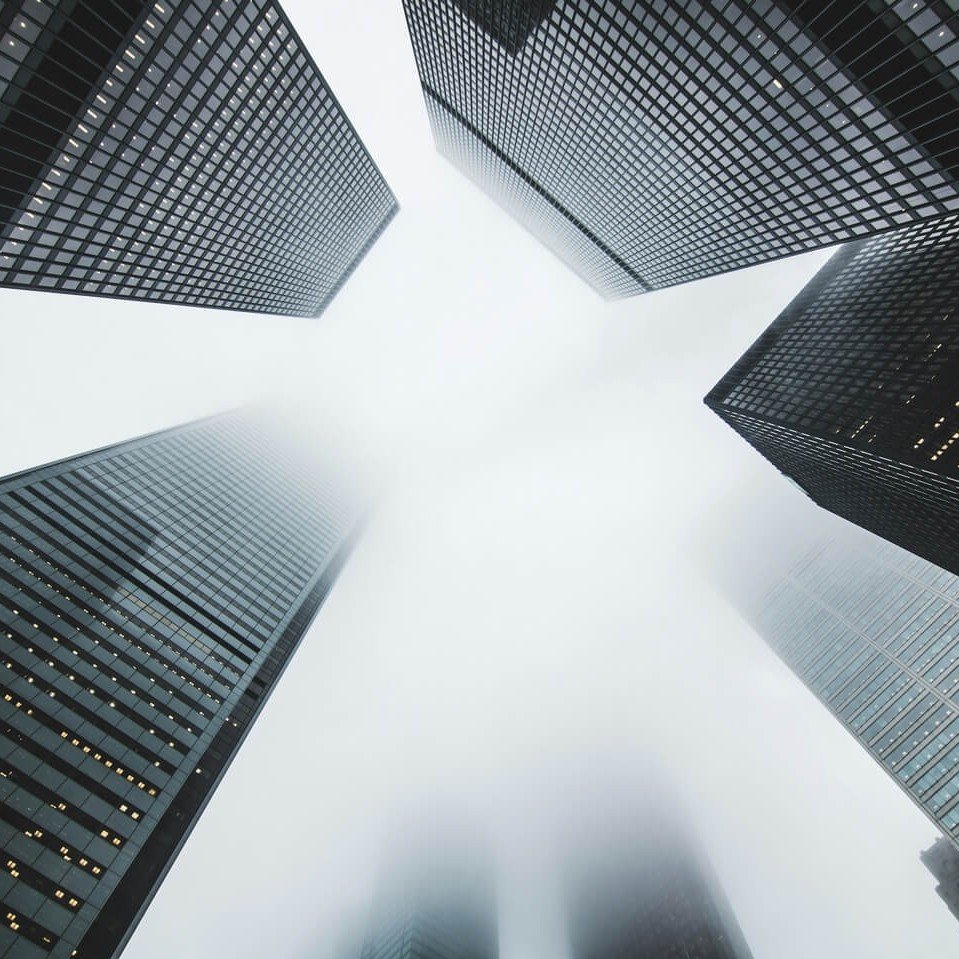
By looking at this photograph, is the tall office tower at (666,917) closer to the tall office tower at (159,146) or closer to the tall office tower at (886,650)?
the tall office tower at (886,650)

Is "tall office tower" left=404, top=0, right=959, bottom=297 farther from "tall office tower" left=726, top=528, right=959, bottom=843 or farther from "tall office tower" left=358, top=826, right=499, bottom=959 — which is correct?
"tall office tower" left=358, top=826, right=499, bottom=959

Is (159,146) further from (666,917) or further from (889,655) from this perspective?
(666,917)

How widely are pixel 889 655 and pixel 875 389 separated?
77961mm

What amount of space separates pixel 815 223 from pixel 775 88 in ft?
66.9

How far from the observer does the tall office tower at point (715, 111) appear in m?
44.7

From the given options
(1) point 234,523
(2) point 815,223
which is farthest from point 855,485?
(1) point 234,523

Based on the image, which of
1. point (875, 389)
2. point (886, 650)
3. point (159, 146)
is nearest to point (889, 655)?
point (886, 650)

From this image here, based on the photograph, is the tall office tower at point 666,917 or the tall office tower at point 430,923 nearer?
the tall office tower at point 430,923

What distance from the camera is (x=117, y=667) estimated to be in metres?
62.2

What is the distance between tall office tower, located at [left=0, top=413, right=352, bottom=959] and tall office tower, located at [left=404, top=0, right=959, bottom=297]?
86.1m

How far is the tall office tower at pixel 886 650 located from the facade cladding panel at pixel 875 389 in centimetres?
3074

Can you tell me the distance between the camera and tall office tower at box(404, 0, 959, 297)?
44.7 metres

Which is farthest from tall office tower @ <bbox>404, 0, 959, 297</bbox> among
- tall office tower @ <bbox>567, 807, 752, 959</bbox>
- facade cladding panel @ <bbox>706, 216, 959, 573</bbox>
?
tall office tower @ <bbox>567, 807, 752, 959</bbox>

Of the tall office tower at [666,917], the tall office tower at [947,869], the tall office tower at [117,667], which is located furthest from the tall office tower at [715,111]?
the tall office tower at [666,917]
